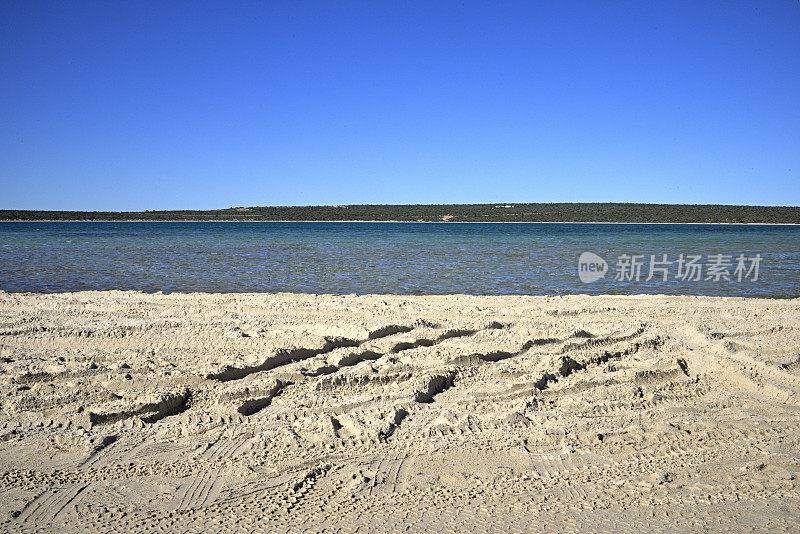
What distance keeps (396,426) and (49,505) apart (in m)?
1.87

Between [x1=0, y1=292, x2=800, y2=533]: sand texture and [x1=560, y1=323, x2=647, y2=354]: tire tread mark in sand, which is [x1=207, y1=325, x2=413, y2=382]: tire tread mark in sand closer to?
[x1=0, y1=292, x2=800, y2=533]: sand texture

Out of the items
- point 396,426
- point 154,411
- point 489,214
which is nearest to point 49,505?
point 154,411

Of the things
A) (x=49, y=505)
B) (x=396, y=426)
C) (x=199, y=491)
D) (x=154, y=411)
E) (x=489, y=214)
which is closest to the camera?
(x=49, y=505)

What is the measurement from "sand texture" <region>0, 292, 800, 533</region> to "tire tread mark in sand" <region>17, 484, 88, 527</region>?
0.05 ft

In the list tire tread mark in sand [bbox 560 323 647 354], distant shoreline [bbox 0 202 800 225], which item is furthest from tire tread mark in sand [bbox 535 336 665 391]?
distant shoreline [bbox 0 202 800 225]

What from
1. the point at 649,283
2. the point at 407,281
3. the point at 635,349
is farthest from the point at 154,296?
the point at 649,283

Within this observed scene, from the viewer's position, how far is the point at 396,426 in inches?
146

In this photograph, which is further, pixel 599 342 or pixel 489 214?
pixel 489 214

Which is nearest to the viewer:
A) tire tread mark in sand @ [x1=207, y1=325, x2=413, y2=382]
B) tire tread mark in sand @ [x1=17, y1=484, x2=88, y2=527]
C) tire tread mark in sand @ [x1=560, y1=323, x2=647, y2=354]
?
tire tread mark in sand @ [x1=17, y1=484, x2=88, y2=527]

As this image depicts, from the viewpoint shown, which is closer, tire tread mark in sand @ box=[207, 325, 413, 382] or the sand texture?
the sand texture
